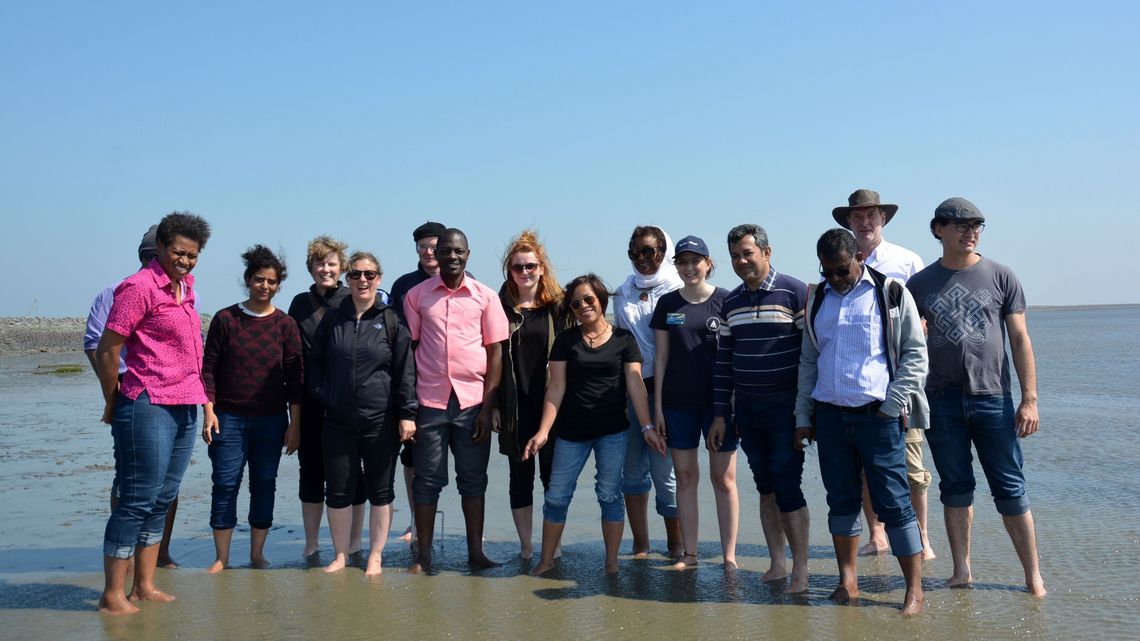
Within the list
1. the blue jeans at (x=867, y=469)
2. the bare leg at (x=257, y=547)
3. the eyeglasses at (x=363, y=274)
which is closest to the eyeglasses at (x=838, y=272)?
the blue jeans at (x=867, y=469)

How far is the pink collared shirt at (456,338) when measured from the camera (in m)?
5.55

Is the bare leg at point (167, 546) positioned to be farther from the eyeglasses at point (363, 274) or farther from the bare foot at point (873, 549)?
the bare foot at point (873, 549)

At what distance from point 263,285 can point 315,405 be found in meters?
0.88

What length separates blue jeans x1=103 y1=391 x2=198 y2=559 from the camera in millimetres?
4699

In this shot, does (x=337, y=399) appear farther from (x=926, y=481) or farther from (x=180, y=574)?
(x=926, y=481)

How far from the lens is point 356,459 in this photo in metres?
5.62

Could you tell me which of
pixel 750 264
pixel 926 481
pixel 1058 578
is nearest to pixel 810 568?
pixel 926 481

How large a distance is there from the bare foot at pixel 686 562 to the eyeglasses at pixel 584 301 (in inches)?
68.7

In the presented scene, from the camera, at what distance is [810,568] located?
5.46 m

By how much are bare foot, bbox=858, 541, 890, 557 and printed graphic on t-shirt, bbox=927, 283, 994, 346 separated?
1.56 meters

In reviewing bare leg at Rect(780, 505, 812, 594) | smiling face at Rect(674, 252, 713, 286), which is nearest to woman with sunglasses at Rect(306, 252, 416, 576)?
smiling face at Rect(674, 252, 713, 286)

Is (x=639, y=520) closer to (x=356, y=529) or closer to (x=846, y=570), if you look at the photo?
(x=846, y=570)

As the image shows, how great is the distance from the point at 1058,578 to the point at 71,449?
10.7 meters

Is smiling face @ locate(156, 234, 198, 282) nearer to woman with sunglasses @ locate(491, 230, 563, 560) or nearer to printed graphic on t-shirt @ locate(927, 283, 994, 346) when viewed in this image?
woman with sunglasses @ locate(491, 230, 563, 560)
